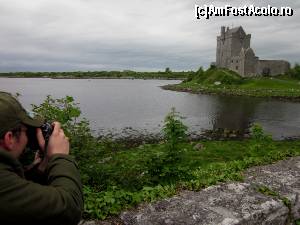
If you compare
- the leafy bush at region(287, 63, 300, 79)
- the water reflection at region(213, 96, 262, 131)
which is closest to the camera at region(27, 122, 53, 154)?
the water reflection at region(213, 96, 262, 131)

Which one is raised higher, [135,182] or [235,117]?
[135,182]

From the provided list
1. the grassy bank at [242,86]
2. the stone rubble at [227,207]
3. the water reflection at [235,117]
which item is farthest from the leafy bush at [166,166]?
the grassy bank at [242,86]

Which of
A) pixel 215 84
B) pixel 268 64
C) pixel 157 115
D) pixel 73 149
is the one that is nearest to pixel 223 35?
pixel 268 64

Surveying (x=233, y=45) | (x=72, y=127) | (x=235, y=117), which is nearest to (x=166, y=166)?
(x=72, y=127)

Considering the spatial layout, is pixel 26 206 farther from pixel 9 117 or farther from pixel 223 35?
pixel 223 35

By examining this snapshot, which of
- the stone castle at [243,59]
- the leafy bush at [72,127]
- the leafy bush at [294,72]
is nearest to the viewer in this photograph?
the leafy bush at [72,127]

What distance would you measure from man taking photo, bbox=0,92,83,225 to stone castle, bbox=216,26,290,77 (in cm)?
10624

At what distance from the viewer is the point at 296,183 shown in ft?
20.9

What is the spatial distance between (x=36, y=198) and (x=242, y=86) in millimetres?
93817

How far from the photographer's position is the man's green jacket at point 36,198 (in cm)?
233

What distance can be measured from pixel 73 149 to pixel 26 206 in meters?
5.28

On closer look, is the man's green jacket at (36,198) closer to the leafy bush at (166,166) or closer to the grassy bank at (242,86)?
the leafy bush at (166,166)

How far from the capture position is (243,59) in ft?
346

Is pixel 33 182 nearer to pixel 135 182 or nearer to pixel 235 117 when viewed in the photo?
pixel 135 182
